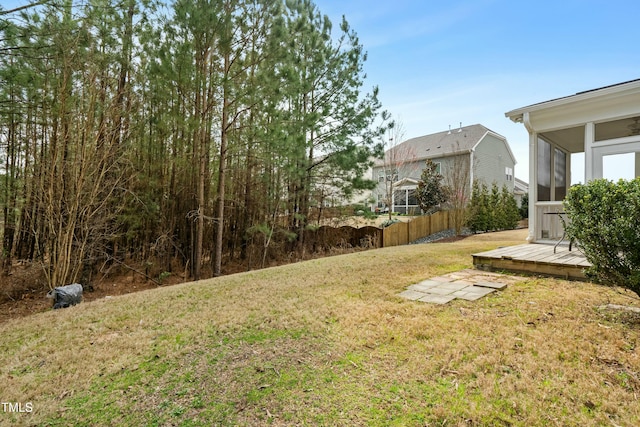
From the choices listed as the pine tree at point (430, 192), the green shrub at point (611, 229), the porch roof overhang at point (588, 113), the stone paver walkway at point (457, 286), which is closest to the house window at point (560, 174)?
the porch roof overhang at point (588, 113)

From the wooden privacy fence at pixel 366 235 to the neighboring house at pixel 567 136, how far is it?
16.2ft

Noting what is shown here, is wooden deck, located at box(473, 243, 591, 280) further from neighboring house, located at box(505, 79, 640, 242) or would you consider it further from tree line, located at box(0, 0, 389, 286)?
tree line, located at box(0, 0, 389, 286)

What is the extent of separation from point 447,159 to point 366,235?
36.5ft

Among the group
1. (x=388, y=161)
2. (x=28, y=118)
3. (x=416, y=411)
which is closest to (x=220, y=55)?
(x=28, y=118)

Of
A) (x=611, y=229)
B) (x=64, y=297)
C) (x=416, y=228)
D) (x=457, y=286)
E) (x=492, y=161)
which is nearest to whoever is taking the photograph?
(x=611, y=229)

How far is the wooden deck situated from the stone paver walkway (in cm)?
35

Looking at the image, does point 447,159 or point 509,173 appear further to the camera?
point 509,173

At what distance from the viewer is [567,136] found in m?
7.32

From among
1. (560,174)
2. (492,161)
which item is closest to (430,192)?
(560,174)

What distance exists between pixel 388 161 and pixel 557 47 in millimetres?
10880

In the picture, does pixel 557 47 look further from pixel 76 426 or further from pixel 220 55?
pixel 76 426

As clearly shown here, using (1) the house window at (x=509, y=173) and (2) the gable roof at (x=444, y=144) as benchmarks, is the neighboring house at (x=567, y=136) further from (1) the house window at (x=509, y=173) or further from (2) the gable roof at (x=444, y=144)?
(1) the house window at (x=509, y=173)

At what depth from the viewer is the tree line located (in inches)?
217

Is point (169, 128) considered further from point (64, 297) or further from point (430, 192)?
point (430, 192)
